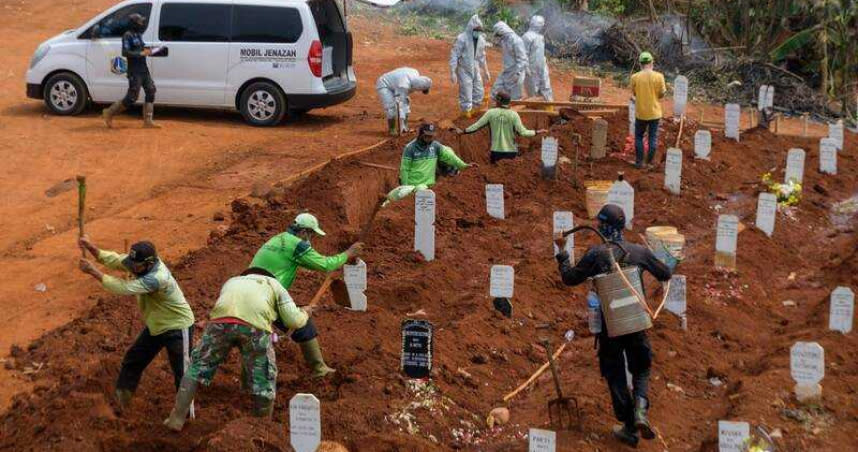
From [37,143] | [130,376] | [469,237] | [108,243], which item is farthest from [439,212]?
[37,143]

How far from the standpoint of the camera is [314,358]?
9195 millimetres

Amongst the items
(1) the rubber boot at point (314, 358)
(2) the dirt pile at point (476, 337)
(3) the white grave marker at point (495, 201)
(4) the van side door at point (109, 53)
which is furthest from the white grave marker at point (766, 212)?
(4) the van side door at point (109, 53)

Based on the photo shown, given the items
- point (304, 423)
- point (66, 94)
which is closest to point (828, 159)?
point (304, 423)

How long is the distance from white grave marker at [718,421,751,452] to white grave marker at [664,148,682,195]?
283 inches

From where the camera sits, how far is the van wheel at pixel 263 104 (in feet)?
60.3

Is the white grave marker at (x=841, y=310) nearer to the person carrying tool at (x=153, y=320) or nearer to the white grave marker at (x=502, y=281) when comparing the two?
the white grave marker at (x=502, y=281)

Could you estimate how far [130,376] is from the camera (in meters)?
8.82

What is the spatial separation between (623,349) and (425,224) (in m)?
4.01

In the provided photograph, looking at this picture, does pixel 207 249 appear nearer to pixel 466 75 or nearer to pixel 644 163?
pixel 644 163

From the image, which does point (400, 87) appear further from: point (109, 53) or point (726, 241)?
point (726, 241)

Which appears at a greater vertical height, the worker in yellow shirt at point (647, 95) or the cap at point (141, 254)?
the worker in yellow shirt at point (647, 95)

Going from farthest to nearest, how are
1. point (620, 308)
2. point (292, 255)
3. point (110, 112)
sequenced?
1. point (110, 112)
2. point (292, 255)
3. point (620, 308)

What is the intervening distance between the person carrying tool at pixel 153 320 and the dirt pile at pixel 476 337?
0.86ft

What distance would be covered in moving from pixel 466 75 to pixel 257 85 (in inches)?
128
